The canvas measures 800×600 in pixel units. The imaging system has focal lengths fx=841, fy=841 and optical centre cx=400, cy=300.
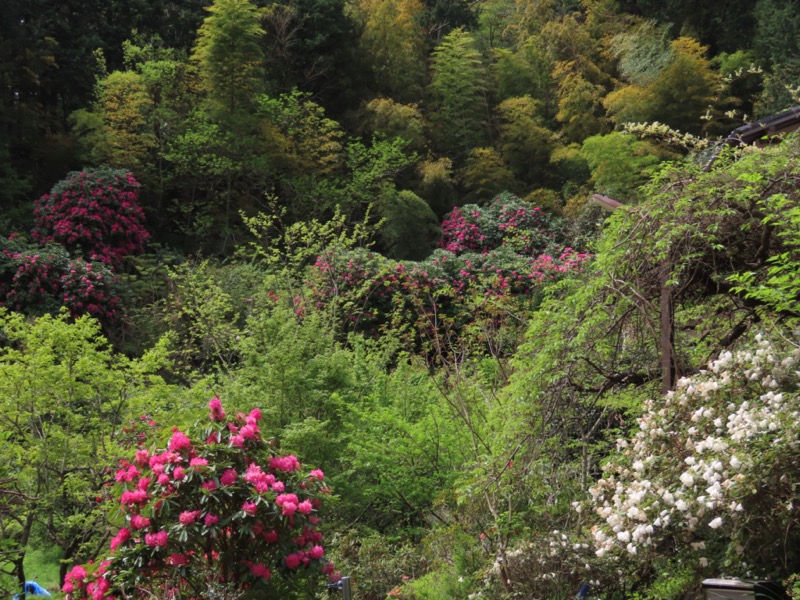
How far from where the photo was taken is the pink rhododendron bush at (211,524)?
4219mm

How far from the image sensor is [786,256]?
11.9ft

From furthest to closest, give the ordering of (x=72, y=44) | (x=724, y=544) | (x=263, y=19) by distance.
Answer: (x=263, y=19) < (x=72, y=44) < (x=724, y=544)

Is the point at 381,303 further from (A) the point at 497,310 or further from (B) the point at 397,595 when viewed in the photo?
(B) the point at 397,595

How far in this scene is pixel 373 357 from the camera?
7879 mm

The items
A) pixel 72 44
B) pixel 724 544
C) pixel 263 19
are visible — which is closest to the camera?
pixel 724 544

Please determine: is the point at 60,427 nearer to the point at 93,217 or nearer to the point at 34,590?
the point at 34,590

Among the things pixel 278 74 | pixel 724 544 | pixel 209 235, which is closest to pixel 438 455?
pixel 724 544

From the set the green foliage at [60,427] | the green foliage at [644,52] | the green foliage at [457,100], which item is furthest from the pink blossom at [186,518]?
the green foliage at [644,52]

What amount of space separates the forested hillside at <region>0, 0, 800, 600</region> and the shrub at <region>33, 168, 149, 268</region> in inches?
1.9

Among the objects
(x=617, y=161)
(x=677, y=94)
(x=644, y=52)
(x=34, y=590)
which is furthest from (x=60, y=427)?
(x=644, y=52)

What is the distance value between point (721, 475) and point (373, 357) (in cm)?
487

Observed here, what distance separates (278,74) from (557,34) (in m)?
6.73

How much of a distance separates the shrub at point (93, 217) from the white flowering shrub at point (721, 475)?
36.0 ft

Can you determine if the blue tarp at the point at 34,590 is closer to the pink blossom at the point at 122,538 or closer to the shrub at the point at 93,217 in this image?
the pink blossom at the point at 122,538
